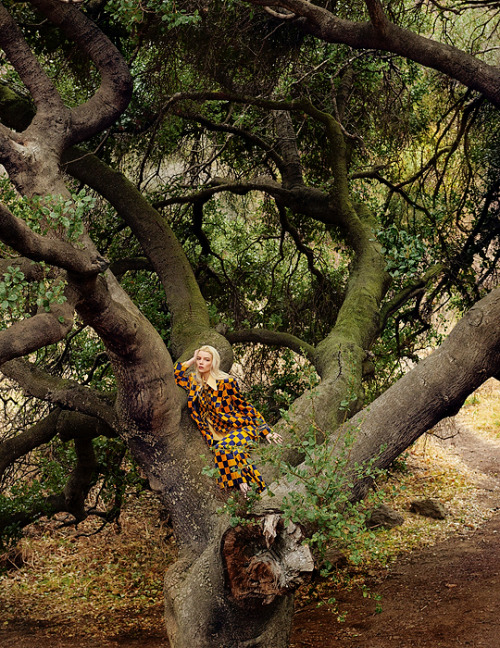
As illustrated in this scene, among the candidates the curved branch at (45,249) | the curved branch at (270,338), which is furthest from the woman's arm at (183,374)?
the curved branch at (270,338)

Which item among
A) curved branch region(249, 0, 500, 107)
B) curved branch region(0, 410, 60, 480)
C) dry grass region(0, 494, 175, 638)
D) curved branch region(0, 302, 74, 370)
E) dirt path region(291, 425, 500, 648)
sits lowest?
dirt path region(291, 425, 500, 648)

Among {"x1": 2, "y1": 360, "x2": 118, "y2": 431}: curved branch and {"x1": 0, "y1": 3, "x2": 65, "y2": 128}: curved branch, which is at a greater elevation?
{"x1": 0, "y1": 3, "x2": 65, "y2": 128}: curved branch

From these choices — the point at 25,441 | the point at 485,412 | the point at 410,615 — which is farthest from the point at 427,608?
the point at 485,412

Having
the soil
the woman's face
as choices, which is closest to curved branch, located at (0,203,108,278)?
the woman's face

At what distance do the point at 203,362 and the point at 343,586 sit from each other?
3.87 meters

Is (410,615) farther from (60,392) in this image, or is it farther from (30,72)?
(30,72)

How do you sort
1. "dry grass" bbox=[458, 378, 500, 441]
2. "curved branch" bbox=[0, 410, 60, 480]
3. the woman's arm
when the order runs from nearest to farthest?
the woman's arm → "curved branch" bbox=[0, 410, 60, 480] → "dry grass" bbox=[458, 378, 500, 441]

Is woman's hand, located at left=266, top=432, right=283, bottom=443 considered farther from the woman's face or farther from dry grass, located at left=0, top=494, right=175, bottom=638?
dry grass, located at left=0, top=494, right=175, bottom=638

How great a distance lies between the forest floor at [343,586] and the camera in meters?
5.69

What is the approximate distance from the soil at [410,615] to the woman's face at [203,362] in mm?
2510

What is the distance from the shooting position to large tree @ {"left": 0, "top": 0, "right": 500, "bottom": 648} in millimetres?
3680

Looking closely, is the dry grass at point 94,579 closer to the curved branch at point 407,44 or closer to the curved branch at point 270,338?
the curved branch at point 270,338

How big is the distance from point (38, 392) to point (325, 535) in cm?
253

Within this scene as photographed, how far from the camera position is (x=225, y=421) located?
4.86 meters
